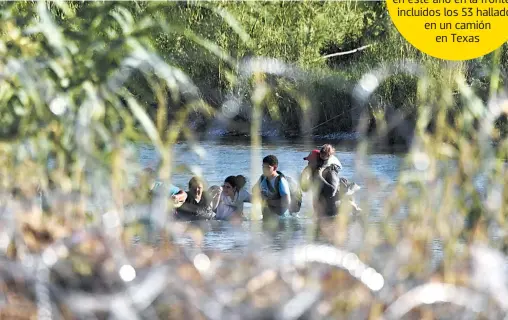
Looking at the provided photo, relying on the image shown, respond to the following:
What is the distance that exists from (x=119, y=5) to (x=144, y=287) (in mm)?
925

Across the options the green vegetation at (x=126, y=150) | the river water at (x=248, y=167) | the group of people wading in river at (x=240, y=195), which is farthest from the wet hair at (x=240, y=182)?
the green vegetation at (x=126, y=150)

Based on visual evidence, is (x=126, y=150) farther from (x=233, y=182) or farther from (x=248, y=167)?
(x=248, y=167)

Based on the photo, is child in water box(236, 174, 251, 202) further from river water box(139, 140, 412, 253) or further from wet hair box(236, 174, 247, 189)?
river water box(139, 140, 412, 253)

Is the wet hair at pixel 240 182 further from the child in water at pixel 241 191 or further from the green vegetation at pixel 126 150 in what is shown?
the green vegetation at pixel 126 150

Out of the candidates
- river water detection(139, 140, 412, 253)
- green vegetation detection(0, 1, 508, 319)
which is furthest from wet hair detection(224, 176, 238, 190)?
green vegetation detection(0, 1, 508, 319)

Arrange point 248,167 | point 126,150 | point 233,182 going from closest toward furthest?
point 126,150 → point 233,182 → point 248,167

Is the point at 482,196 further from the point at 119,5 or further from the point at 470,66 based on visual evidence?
the point at 470,66

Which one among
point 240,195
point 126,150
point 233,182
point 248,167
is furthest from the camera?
point 248,167

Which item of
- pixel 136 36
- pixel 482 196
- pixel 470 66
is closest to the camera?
pixel 136 36

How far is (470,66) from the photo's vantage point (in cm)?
2205

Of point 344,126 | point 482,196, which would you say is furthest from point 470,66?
point 482,196

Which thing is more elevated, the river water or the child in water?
the river water

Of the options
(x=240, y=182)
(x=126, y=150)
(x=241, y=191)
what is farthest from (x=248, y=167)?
(x=126, y=150)

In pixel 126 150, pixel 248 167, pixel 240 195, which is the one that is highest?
pixel 248 167
